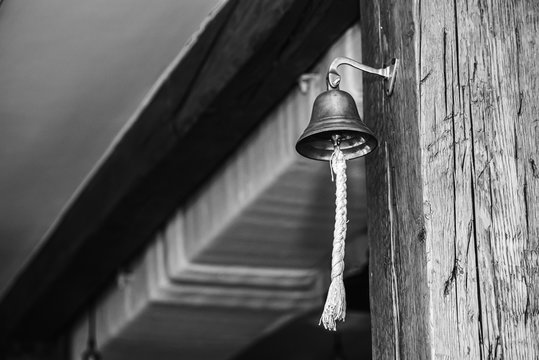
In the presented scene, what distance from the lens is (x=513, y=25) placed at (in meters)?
2.76

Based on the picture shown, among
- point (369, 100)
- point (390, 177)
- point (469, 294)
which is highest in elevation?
point (369, 100)

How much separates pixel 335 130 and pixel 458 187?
0.36m

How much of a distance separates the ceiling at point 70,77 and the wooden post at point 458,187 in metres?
1.27

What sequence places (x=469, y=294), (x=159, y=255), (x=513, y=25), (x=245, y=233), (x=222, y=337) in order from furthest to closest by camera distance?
(x=222, y=337) → (x=159, y=255) → (x=245, y=233) → (x=513, y=25) → (x=469, y=294)

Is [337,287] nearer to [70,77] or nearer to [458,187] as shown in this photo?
[458,187]

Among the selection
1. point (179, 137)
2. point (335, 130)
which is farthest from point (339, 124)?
point (179, 137)

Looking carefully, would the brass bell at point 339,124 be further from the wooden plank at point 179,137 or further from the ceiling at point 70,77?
the ceiling at point 70,77

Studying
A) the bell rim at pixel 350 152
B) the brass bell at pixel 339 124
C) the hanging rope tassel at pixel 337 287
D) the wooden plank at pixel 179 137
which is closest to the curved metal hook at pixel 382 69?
the brass bell at pixel 339 124

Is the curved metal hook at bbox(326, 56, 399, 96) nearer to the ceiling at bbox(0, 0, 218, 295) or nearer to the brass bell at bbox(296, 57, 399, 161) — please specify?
the brass bell at bbox(296, 57, 399, 161)

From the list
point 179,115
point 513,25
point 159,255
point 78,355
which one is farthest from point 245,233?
point 513,25

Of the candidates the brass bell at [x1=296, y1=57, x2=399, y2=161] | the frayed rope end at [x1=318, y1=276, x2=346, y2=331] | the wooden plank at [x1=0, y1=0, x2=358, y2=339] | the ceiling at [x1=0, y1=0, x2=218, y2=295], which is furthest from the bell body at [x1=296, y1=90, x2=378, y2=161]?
the ceiling at [x1=0, y1=0, x2=218, y2=295]

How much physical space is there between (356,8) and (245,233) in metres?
1.63

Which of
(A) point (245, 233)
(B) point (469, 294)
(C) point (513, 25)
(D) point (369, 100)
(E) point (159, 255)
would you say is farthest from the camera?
(E) point (159, 255)

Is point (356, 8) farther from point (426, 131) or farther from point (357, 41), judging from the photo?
point (426, 131)
